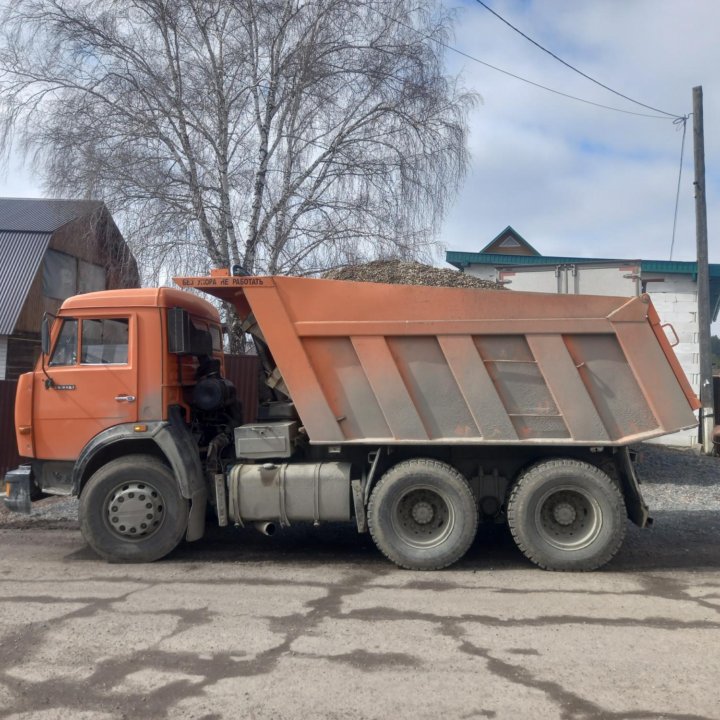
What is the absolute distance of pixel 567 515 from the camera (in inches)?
279

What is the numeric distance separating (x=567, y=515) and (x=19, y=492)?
18.2 ft

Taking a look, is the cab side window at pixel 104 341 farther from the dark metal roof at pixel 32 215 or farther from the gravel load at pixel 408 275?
the dark metal roof at pixel 32 215

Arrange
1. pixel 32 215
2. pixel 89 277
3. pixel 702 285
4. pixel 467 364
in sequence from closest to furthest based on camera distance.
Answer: pixel 467 364
pixel 702 285
pixel 32 215
pixel 89 277

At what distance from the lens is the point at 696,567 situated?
7.23 meters

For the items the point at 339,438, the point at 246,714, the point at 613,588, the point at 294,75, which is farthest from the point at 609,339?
the point at 294,75

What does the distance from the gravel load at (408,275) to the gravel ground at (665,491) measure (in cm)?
387

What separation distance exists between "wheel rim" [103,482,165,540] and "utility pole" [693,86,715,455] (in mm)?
10194

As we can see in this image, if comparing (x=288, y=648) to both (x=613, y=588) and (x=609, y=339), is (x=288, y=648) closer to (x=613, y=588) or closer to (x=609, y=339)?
(x=613, y=588)

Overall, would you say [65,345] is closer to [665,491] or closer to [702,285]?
[665,491]

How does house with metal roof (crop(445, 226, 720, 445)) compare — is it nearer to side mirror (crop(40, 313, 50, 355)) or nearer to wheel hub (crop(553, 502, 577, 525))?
wheel hub (crop(553, 502, 577, 525))

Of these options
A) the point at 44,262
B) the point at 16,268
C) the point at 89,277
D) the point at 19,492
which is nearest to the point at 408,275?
the point at 19,492

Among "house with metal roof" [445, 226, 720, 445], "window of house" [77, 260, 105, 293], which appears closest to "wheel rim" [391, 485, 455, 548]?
"house with metal roof" [445, 226, 720, 445]

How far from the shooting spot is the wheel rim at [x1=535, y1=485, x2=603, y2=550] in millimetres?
7031

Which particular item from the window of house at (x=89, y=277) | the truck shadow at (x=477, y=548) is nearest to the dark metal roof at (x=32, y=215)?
the window of house at (x=89, y=277)
